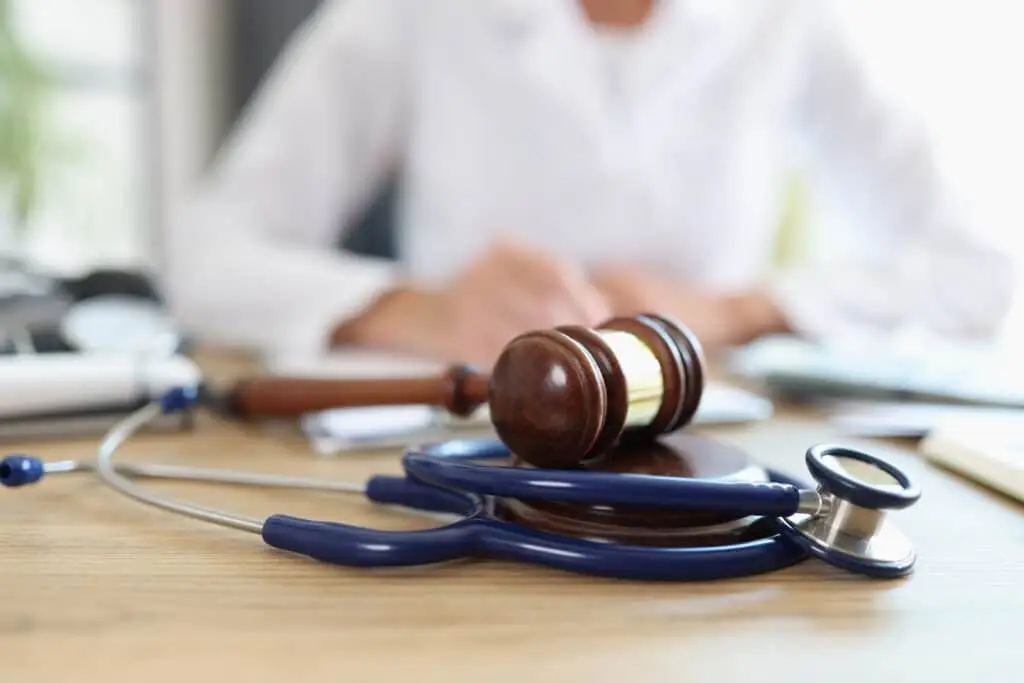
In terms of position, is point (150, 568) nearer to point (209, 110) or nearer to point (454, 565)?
point (454, 565)

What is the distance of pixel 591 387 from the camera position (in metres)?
0.27

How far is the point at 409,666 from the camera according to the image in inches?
7.9

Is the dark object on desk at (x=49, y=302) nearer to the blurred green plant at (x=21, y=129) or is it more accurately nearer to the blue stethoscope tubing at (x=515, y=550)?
the blue stethoscope tubing at (x=515, y=550)

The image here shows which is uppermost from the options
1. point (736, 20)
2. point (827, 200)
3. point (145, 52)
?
point (145, 52)

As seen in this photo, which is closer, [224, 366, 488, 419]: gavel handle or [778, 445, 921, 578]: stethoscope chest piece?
[778, 445, 921, 578]: stethoscope chest piece

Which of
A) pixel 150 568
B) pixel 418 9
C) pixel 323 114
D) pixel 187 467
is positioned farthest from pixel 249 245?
pixel 150 568

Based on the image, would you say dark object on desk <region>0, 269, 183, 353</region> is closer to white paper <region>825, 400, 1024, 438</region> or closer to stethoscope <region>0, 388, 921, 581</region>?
stethoscope <region>0, 388, 921, 581</region>

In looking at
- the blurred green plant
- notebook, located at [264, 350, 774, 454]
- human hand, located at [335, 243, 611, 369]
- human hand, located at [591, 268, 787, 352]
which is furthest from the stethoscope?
the blurred green plant

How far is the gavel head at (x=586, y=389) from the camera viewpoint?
10.8 inches

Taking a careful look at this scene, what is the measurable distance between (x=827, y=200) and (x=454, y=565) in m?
0.92

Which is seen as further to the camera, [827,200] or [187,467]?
[827,200]

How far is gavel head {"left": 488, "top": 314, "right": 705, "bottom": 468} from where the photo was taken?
275 millimetres

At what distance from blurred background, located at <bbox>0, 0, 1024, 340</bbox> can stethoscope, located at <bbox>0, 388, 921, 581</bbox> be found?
44.3 inches

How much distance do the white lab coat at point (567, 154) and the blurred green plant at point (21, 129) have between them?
81cm
